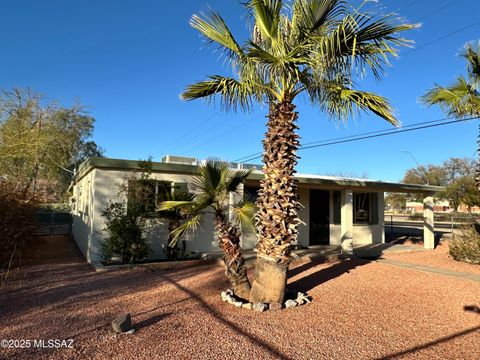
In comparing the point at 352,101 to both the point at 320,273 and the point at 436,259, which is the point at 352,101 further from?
the point at 436,259

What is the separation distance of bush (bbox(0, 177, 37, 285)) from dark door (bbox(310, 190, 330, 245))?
1002 centimetres

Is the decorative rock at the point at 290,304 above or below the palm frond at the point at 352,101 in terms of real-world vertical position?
below

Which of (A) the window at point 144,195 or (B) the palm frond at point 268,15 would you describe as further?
(A) the window at point 144,195

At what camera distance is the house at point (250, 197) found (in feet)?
32.4

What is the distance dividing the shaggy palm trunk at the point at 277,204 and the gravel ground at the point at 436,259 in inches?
267

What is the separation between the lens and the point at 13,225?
326 inches

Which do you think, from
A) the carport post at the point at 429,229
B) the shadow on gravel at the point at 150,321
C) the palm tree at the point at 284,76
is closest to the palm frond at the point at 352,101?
the palm tree at the point at 284,76

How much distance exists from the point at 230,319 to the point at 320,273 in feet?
13.8

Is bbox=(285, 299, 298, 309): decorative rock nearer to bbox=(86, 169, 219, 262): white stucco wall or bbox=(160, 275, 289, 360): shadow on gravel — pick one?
bbox=(160, 275, 289, 360): shadow on gravel

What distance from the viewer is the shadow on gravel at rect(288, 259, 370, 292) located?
771cm

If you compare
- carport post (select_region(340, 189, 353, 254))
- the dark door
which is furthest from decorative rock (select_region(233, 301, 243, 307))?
the dark door

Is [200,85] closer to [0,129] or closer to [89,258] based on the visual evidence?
[89,258]

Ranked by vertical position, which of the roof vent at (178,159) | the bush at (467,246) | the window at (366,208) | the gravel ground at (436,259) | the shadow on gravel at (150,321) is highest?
the roof vent at (178,159)

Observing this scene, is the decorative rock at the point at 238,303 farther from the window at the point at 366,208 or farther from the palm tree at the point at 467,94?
the window at the point at 366,208
